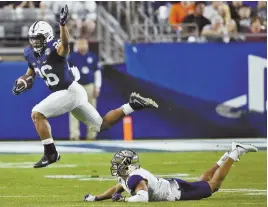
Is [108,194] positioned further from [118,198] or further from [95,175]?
[95,175]

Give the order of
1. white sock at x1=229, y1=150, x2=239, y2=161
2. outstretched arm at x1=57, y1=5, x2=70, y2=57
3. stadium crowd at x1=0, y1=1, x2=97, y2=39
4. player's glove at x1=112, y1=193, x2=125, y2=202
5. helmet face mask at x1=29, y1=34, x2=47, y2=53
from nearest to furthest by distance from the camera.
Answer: outstretched arm at x1=57, y1=5, x2=70, y2=57 < player's glove at x1=112, y1=193, x2=125, y2=202 < helmet face mask at x1=29, y1=34, x2=47, y2=53 < white sock at x1=229, y1=150, x2=239, y2=161 < stadium crowd at x1=0, y1=1, x2=97, y2=39

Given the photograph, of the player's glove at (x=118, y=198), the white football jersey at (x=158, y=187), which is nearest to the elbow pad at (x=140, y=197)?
the white football jersey at (x=158, y=187)

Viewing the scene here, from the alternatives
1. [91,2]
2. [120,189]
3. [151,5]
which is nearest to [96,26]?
[91,2]

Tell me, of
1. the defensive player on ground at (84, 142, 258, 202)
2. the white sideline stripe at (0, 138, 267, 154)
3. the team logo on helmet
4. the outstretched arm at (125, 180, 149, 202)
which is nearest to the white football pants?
the team logo on helmet

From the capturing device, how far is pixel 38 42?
7.05 meters

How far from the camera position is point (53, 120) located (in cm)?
1109

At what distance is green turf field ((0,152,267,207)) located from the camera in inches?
292

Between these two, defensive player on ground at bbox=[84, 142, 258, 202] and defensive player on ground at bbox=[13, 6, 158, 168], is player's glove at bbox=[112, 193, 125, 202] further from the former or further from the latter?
defensive player on ground at bbox=[13, 6, 158, 168]

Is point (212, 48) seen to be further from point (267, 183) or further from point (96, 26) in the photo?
point (267, 183)

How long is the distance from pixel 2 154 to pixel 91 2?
75.0 inches

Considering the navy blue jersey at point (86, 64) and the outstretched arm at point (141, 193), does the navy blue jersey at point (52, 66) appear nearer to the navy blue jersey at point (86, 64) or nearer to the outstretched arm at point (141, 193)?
the outstretched arm at point (141, 193)

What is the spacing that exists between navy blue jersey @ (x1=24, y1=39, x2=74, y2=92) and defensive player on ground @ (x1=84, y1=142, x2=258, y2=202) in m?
0.77

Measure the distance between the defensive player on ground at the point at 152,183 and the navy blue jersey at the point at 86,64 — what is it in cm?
217

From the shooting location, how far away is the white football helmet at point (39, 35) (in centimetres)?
701
